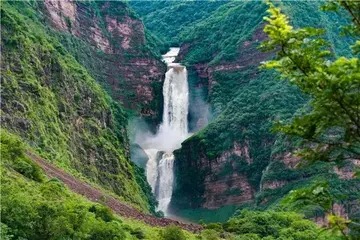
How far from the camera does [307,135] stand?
7871 mm

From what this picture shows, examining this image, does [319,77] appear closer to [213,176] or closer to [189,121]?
[213,176]

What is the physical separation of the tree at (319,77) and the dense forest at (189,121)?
2cm

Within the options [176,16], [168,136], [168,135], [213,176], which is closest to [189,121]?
[168,135]

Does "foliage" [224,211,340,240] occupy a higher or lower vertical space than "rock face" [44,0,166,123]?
lower

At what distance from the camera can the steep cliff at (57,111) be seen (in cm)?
4625

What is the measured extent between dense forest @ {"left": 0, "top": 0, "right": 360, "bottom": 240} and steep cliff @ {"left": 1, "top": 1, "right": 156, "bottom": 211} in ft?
0.64

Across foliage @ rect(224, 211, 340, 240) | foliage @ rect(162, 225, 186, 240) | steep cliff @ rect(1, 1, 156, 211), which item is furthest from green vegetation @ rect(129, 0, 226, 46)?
foliage @ rect(162, 225, 186, 240)

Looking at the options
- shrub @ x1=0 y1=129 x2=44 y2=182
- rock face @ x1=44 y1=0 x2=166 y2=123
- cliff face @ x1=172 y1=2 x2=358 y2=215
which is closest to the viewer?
shrub @ x1=0 y1=129 x2=44 y2=182

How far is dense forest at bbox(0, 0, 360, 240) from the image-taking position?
7.76 meters

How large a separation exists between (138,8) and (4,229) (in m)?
139

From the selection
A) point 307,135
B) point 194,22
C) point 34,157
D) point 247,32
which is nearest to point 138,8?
point 194,22

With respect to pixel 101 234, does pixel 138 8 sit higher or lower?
higher

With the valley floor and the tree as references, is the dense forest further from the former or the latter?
the valley floor

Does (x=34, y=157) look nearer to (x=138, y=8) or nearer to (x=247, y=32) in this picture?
(x=247, y=32)
